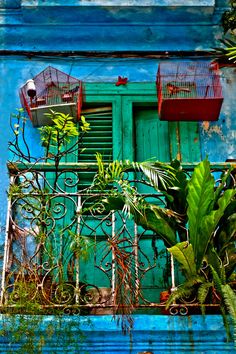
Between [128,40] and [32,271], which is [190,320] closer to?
[32,271]

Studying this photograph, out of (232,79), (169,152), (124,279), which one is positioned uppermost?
(232,79)

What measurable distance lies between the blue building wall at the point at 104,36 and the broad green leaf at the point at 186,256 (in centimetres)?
281

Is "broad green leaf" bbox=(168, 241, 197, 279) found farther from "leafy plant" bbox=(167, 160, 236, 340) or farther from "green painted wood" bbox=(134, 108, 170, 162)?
"green painted wood" bbox=(134, 108, 170, 162)

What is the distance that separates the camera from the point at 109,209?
20.8 ft

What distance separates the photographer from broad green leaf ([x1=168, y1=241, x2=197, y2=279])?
588cm

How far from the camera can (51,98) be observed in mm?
7926

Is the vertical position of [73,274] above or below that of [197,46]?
below

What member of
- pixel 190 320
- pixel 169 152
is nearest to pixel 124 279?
pixel 190 320

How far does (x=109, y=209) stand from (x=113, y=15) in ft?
10.2

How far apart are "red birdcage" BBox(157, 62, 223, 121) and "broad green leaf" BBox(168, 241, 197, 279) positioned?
205cm

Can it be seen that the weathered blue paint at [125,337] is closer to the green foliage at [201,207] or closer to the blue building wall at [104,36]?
the green foliage at [201,207]

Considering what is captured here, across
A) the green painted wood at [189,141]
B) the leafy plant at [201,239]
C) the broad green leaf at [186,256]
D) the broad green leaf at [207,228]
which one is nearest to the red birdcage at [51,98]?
the green painted wood at [189,141]

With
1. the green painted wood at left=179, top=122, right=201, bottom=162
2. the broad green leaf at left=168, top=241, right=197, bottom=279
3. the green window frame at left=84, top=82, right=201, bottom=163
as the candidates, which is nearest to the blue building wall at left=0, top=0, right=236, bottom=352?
the green window frame at left=84, top=82, right=201, bottom=163

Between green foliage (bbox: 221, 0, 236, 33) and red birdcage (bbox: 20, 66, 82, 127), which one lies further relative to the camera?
green foliage (bbox: 221, 0, 236, 33)
